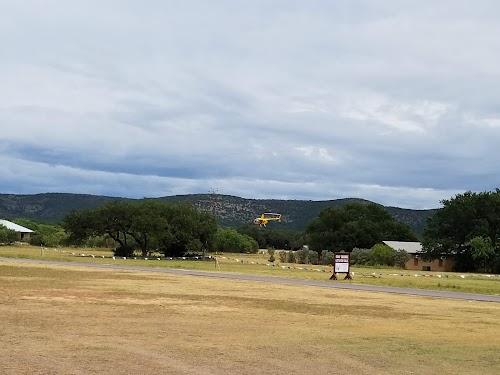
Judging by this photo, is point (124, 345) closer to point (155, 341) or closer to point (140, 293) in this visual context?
point (155, 341)

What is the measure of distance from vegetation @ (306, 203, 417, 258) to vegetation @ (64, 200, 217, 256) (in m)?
21.6

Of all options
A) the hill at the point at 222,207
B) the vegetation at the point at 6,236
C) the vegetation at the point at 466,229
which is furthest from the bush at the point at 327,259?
the hill at the point at 222,207

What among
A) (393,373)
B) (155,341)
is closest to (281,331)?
(155,341)

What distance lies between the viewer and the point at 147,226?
78.6 metres

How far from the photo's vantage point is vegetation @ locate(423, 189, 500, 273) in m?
83.6

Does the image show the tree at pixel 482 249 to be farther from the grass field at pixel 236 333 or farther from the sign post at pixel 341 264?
the grass field at pixel 236 333

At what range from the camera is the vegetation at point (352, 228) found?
101 m

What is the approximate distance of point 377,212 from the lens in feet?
349

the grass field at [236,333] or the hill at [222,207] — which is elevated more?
the hill at [222,207]

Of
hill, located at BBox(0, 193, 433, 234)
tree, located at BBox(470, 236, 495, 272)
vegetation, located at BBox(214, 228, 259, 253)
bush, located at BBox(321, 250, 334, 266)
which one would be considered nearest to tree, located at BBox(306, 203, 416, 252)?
bush, located at BBox(321, 250, 334, 266)

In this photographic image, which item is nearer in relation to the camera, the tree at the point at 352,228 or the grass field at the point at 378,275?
the grass field at the point at 378,275

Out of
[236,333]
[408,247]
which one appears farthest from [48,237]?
[236,333]

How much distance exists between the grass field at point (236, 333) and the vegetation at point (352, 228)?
73662mm

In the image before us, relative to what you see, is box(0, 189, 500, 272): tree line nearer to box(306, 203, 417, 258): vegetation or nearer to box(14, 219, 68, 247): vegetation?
box(306, 203, 417, 258): vegetation
